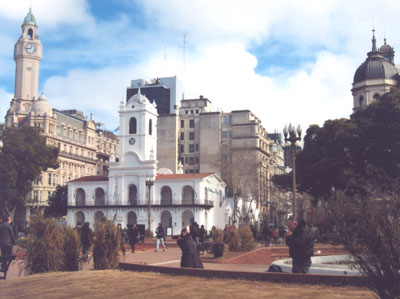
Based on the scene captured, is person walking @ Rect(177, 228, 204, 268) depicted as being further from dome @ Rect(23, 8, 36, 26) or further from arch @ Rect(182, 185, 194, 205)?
dome @ Rect(23, 8, 36, 26)

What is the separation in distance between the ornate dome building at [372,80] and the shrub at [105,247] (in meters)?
61.8

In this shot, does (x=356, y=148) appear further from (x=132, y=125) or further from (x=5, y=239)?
(x=5, y=239)

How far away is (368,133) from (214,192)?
2422 centimetres

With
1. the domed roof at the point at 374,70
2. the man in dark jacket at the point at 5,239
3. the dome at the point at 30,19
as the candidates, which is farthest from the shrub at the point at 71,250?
the dome at the point at 30,19

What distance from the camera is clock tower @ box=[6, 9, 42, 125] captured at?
85.5 metres

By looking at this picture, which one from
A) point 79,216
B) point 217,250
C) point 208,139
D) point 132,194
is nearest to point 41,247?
point 217,250

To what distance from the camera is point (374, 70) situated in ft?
241

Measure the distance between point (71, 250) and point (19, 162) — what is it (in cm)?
4789

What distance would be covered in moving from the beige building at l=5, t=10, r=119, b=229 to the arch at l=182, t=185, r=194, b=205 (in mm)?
24201

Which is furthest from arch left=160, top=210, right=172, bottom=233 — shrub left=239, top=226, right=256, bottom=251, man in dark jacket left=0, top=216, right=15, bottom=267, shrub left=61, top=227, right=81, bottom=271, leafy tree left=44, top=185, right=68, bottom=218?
shrub left=61, top=227, right=81, bottom=271

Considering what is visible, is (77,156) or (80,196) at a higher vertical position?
(77,156)

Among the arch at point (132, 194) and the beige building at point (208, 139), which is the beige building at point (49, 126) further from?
the arch at point (132, 194)

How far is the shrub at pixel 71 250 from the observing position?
46.2 ft

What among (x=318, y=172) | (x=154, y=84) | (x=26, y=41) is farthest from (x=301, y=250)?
(x=154, y=84)
